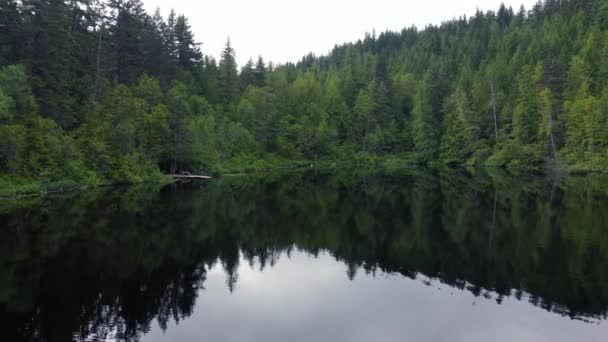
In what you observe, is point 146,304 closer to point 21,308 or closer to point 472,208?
point 21,308

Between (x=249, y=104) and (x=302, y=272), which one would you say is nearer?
(x=302, y=272)

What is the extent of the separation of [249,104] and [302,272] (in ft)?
197

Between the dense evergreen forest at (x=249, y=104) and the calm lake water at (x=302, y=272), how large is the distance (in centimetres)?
1355

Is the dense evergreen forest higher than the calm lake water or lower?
higher

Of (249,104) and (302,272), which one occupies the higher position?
(249,104)

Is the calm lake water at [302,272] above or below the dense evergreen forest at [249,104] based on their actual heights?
below

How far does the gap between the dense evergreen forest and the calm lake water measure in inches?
533

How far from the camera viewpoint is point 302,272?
1617 centimetres

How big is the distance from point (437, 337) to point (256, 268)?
7544 millimetres

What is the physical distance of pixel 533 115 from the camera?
70438mm

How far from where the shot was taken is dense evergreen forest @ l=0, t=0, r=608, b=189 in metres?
38.8

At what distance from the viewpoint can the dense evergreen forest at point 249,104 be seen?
1529 inches

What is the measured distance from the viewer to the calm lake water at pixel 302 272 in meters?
11.2

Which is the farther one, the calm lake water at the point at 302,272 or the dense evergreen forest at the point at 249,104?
the dense evergreen forest at the point at 249,104
